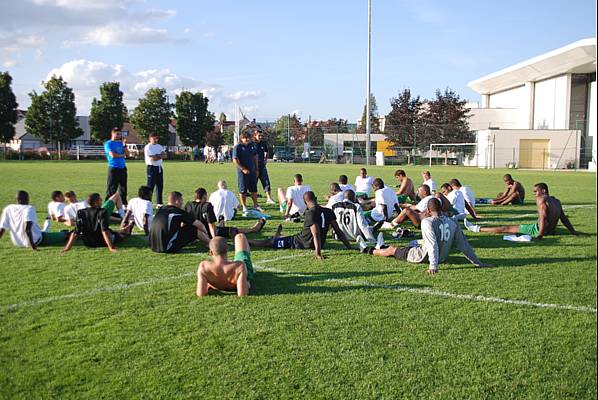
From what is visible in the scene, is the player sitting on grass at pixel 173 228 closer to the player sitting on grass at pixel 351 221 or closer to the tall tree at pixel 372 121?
the player sitting on grass at pixel 351 221

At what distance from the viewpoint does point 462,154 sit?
167 ft

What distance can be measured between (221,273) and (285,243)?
301 centimetres

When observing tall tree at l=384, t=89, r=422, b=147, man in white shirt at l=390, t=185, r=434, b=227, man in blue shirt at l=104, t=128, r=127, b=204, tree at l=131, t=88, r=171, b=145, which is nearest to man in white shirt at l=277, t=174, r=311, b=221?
man in white shirt at l=390, t=185, r=434, b=227

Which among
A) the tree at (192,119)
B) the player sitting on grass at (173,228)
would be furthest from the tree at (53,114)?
the player sitting on grass at (173,228)

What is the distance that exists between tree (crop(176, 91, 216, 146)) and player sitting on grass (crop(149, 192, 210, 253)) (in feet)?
224

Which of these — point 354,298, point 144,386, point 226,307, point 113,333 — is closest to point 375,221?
point 354,298

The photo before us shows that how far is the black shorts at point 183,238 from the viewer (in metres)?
8.45

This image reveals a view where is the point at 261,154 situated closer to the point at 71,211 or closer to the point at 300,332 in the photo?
the point at 71,211

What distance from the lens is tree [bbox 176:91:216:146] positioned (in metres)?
74.6

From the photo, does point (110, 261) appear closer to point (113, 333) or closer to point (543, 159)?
point (113, 333)

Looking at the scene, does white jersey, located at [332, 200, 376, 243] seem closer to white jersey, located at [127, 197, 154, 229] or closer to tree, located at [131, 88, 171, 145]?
white jersey, located at [127, 197, 154, 229]

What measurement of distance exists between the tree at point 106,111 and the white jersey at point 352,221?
62.8 m

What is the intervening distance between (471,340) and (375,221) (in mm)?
6179

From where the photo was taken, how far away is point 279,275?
23.3 feet
